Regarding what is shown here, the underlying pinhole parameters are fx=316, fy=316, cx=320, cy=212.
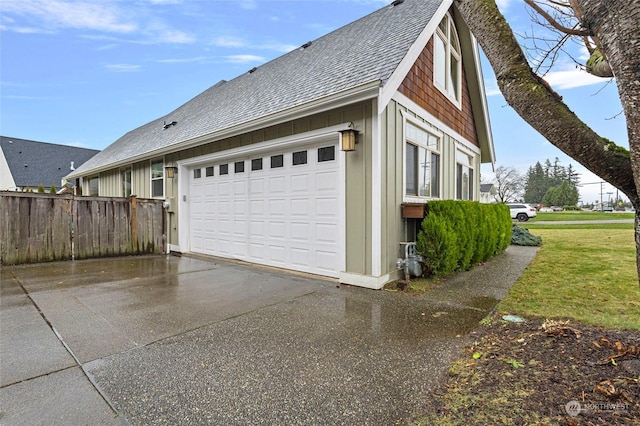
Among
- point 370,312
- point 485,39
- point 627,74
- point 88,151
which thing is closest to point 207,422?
point 370,312

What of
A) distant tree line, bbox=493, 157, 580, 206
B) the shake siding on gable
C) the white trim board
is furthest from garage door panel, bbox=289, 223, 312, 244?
distant tree line, bbox=493, 157, 580, 206

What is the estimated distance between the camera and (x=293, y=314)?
12.6 feet

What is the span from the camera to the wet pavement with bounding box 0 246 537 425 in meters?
2.01

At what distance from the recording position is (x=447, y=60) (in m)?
7.59

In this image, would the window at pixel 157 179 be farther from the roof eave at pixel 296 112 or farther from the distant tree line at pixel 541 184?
the distant tree line at pixel 541 184

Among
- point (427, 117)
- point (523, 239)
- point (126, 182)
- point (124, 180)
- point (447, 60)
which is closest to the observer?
point (427, 117)

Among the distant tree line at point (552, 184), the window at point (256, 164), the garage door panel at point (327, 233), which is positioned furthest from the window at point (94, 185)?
the distant tree line at point (552, 184)

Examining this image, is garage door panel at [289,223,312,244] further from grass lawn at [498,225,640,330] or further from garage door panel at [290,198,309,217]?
grass lawn at [498,225,640,330]

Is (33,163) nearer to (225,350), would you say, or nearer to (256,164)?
(256,164)

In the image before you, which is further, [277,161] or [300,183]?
[277,161]

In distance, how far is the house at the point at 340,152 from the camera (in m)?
5.09

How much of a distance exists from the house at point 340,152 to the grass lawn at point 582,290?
81.0 inches

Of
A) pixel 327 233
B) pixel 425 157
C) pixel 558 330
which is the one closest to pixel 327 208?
pixel 327 233

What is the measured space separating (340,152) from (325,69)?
247cm
